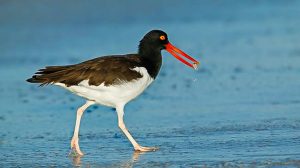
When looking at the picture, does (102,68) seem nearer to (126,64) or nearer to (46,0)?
(126,64)

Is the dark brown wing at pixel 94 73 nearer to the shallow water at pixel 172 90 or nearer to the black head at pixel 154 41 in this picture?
the black head at pixel 154 41

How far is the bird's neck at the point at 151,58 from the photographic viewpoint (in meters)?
9.48

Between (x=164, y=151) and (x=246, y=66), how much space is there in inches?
216

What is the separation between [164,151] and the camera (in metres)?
8.71

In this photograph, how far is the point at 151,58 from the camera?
9.63 meters

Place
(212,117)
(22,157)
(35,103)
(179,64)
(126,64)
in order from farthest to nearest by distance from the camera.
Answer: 1. (179,64)
2. (35,103)
3. (212,117)
4. (126,64)
5. (22,157)

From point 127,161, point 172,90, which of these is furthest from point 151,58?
point 172,90

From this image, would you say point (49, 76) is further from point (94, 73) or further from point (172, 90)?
point (172, 90)

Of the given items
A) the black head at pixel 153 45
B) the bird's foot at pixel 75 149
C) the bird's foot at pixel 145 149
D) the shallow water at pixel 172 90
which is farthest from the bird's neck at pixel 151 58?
the bird's foot at pixel 75 149

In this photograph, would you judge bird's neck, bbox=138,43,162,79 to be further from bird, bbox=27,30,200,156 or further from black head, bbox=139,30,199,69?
bird, bbox=27,30,200,156

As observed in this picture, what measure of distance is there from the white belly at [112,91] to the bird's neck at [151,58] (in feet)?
0.86

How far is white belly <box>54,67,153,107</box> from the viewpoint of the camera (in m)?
9.01

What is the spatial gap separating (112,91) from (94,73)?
0.30 m

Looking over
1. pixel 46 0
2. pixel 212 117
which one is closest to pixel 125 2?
pixel 46 0
